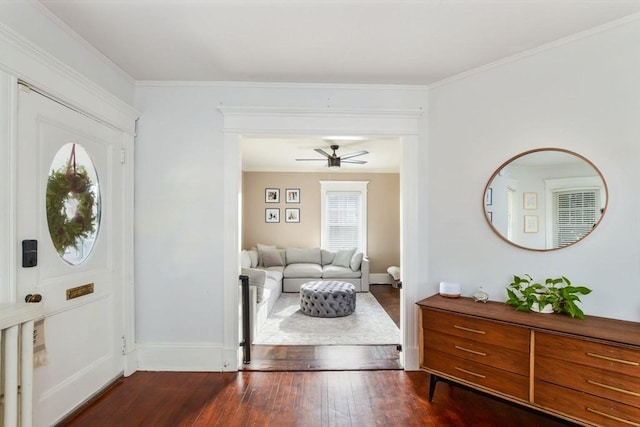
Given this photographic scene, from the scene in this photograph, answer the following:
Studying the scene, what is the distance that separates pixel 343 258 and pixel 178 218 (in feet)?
13.7

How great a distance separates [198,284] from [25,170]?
150 centimetres

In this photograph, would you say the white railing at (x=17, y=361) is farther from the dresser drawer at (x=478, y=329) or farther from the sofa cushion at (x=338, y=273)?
the sofa cushion at (x=338, y=273)

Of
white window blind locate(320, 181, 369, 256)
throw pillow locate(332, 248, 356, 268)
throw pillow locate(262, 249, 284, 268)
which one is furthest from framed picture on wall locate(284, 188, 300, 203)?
throw pillow locate(332, 248, 356, 268)

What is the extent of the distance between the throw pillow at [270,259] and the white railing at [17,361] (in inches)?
190

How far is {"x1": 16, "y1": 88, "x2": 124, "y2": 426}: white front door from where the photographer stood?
1.86 meters

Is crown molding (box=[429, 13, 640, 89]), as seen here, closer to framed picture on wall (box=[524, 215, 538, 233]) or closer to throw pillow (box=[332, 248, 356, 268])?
framed picture on wall (box=[524, 215, 538, 233])

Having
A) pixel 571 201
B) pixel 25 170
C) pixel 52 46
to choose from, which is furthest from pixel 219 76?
pixel 571 201

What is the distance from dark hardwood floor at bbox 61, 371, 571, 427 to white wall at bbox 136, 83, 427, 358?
39cm

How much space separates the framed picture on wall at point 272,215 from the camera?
716cm

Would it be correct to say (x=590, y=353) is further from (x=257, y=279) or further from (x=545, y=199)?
(x=257, y=279)

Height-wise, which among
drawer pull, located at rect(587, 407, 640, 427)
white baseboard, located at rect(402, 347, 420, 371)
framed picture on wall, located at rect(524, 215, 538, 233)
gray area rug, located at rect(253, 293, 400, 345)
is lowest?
gray area rug, located at rect(253, 293, 400, 345)

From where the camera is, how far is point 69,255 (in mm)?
2168

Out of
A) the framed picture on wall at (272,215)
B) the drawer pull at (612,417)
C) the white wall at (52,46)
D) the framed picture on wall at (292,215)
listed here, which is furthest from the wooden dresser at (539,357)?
the framed picture on wall at (272,215)

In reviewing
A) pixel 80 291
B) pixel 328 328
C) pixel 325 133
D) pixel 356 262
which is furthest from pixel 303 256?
pixel 80 291
